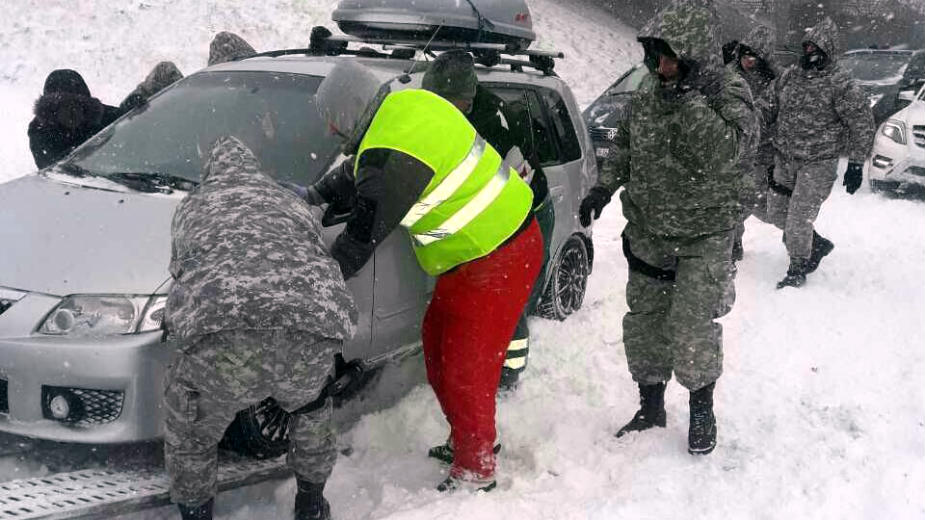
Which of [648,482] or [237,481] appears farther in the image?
[648,482]

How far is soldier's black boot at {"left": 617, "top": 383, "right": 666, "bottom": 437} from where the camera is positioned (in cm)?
394

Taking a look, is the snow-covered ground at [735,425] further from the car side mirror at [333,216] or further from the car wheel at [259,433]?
the car side mirror at [333,216]

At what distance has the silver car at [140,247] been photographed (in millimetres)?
2887

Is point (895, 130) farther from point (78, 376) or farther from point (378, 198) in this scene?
point (78, 376)

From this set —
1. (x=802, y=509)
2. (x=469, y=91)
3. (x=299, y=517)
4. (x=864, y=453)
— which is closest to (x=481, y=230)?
→ (x=469, y=91)

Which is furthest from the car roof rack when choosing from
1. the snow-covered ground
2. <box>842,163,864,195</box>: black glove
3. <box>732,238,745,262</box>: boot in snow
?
<box>842,163,864,195</box>: black glove

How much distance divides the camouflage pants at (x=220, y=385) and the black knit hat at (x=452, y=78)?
160 centimetres

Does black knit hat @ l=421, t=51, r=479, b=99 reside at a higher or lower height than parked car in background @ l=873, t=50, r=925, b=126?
higher

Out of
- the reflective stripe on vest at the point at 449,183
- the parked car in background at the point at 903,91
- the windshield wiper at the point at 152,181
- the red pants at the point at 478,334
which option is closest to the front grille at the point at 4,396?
the windshield wiper at the point at 152,181

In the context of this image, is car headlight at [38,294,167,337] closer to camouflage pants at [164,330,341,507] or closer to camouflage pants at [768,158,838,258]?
camouflage pants at [164,330,341,507]

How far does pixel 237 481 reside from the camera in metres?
3.20

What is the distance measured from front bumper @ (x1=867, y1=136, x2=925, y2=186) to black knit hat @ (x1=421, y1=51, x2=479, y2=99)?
7.70 meters

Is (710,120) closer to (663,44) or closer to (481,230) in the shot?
(663,44)

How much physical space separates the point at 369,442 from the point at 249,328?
5.26ft
